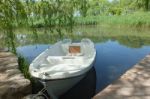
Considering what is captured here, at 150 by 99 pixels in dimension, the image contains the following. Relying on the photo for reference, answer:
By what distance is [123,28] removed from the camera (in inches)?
849

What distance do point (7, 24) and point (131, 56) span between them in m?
6.47

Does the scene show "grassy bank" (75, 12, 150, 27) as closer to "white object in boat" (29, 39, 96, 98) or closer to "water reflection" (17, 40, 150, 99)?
"water reflection" (17, 40, 150, 99)

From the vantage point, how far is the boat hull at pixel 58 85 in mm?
5567

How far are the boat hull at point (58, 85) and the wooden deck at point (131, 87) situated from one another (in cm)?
113

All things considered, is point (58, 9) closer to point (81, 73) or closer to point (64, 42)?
point (81, 73)

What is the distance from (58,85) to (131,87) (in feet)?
5.33

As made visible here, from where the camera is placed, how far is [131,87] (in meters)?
4.67

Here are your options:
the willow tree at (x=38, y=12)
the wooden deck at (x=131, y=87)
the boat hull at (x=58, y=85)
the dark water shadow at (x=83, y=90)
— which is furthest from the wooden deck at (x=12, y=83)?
the wooden deck at (x=131, y=87)

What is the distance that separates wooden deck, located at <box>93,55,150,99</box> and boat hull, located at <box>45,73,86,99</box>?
1.13m

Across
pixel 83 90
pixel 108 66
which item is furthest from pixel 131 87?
pixel 108 66

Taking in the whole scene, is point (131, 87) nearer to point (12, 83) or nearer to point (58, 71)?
point (58, 71)

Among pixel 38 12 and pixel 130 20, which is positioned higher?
pixel 38 12

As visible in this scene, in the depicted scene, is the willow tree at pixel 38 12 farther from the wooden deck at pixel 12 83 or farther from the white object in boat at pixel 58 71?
the white object in boat at pixel 58 71

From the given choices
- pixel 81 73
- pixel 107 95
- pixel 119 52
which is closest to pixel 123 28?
pixel 119 52
